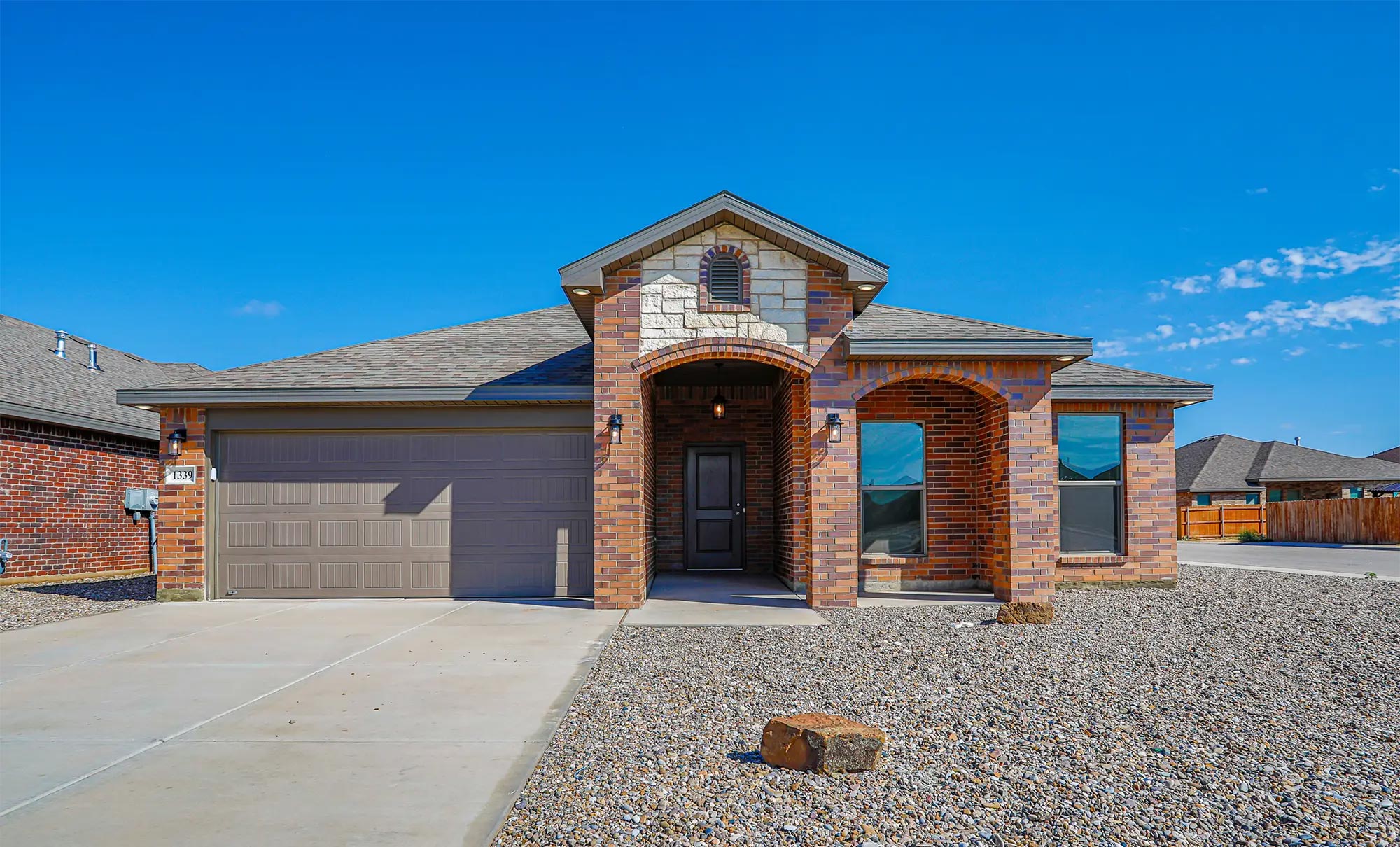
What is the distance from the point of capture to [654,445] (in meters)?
12.3

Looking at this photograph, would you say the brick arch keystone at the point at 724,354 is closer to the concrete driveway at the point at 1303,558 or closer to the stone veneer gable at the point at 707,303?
the stone veneer gable at the point at 707,303

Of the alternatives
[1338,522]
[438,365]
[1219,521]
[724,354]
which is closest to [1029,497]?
[724,354]

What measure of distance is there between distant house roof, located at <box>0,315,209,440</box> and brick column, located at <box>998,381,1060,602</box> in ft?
39.4

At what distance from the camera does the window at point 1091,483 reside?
11.1m

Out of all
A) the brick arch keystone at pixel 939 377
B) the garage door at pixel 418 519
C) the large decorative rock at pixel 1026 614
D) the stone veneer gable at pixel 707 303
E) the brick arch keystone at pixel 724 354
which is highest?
the stone veneer gable at pixel 707 303

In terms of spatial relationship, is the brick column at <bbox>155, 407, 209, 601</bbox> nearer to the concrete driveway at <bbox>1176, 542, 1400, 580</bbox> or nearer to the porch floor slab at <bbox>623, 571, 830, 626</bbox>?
the porch floor slab at <bbox>623, 571, 830, 626</bbox>

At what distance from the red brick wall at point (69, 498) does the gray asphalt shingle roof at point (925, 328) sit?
12.3 m

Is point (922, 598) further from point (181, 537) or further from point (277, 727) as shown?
point (181, 537)

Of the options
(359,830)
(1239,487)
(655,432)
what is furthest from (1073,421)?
(1239,487)

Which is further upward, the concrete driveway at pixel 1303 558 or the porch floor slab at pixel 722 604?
the porch floor slab at pixel 722 604

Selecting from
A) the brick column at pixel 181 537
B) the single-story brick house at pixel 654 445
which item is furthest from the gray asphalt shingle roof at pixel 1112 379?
the brick column at pixel 181 537

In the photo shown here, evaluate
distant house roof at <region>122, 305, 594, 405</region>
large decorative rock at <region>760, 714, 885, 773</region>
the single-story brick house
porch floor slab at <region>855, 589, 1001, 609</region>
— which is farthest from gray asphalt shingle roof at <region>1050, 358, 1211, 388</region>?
large decorative rock at <region>760, 714, 885, 773</region>

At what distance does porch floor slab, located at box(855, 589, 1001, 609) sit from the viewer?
951 centimetres

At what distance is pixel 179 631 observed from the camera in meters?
Answer: 7.94
